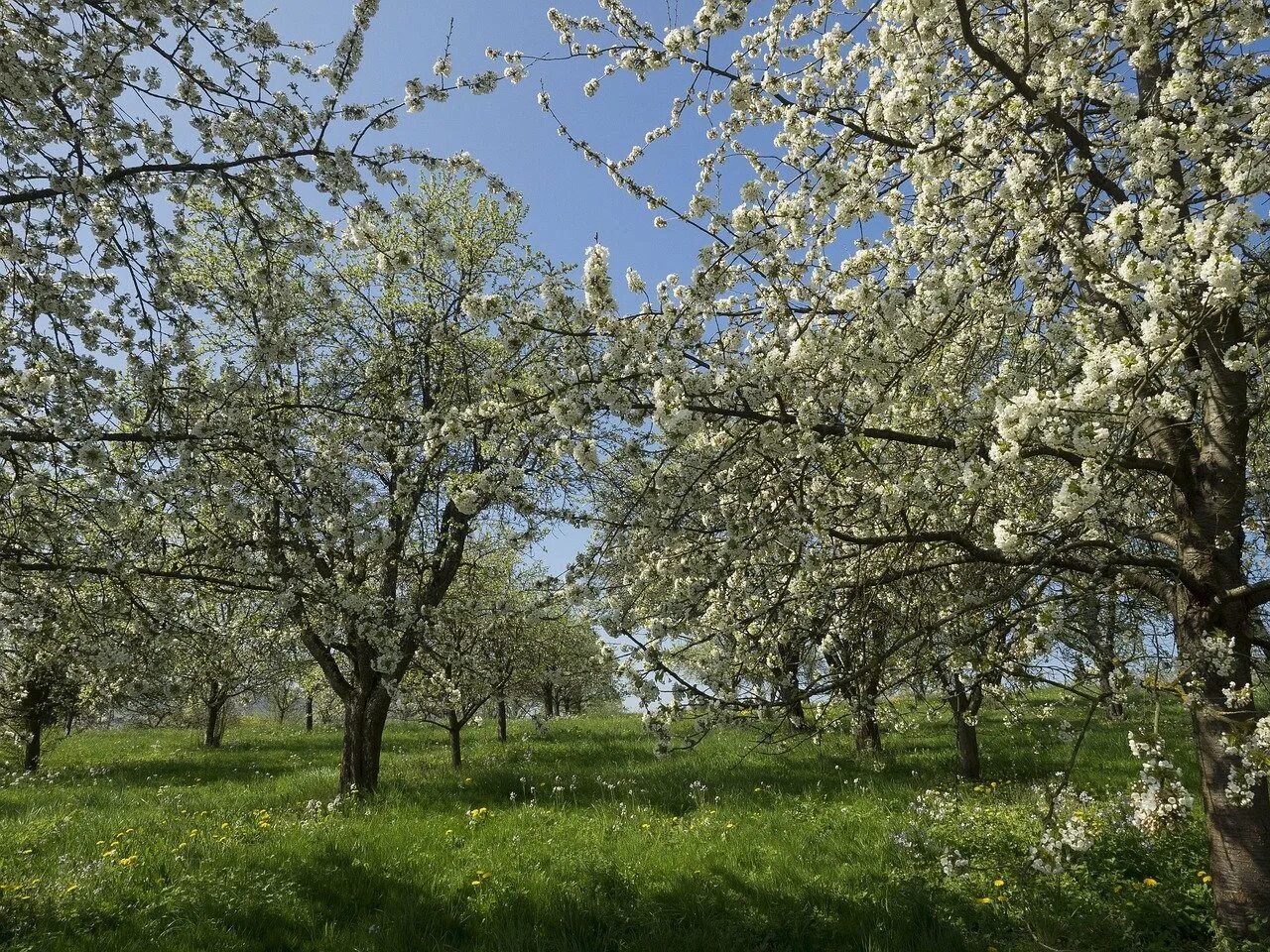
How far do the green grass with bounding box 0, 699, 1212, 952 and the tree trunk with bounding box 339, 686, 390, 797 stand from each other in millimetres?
437

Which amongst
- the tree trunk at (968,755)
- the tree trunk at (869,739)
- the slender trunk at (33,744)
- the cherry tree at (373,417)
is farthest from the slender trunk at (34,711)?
the tree trunk at (968,755)

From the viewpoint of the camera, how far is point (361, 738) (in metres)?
10.2

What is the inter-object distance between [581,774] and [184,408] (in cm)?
877

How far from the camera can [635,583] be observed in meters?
5.95

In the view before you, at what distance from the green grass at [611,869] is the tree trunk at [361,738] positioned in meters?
0.44

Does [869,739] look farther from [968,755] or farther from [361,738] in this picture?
[361,738]

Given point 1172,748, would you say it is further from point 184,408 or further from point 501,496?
point 184,408

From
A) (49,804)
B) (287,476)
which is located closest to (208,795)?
(49,804)

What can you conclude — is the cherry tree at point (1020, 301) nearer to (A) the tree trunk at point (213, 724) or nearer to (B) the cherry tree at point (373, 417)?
(B) the cherry tree at point (373, 417)

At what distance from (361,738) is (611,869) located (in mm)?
5345

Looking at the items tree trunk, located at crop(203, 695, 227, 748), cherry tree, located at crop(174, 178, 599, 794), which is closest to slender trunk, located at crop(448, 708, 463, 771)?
cherry tree, located at crop(174, 178, 599, 794)

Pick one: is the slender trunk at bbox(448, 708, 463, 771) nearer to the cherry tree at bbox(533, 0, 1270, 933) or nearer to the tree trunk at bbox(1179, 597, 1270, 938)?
the cherry tree at bbox(533, 0, 1270, 933)

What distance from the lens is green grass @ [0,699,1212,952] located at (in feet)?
16.4

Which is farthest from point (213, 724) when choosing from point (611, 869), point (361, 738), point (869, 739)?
point (611, 869)
